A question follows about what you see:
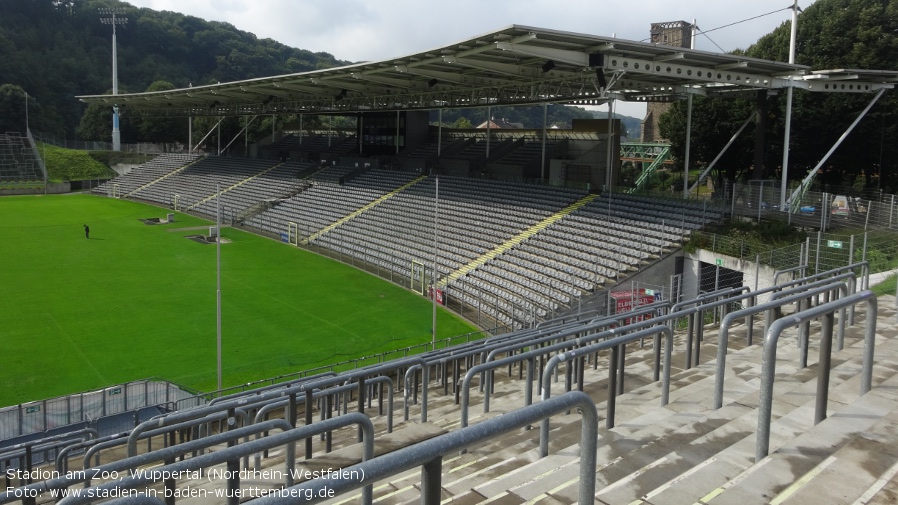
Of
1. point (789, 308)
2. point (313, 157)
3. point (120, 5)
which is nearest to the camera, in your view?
point (789, 308)

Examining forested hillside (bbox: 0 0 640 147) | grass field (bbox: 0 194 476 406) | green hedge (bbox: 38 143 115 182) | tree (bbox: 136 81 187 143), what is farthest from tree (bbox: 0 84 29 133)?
grass field (bbox: 0 194 476 406)

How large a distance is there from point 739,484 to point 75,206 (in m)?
59.0

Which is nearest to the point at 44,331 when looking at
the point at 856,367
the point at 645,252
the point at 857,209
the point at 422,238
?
the point at 422,238

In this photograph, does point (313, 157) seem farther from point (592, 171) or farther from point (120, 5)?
point (120, 5)

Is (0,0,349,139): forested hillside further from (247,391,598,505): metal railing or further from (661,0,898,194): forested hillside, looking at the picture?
(247,391,598,505): metal railing

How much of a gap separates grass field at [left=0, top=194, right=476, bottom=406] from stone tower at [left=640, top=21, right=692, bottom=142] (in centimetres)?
5294

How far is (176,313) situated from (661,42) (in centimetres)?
9802

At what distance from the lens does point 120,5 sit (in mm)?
141125

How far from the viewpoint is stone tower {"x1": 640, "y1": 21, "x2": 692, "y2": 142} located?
8212 centimetres

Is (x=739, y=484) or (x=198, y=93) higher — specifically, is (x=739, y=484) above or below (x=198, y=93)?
below

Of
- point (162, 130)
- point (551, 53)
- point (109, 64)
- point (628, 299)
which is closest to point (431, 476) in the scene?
point (628, 299)

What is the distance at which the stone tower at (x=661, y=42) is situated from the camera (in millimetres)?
82125

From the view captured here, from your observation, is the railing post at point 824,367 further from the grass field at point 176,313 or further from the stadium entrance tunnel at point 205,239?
the stadium entrance tunnel at point 205,239

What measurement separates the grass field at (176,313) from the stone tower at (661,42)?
5294 centimetres
